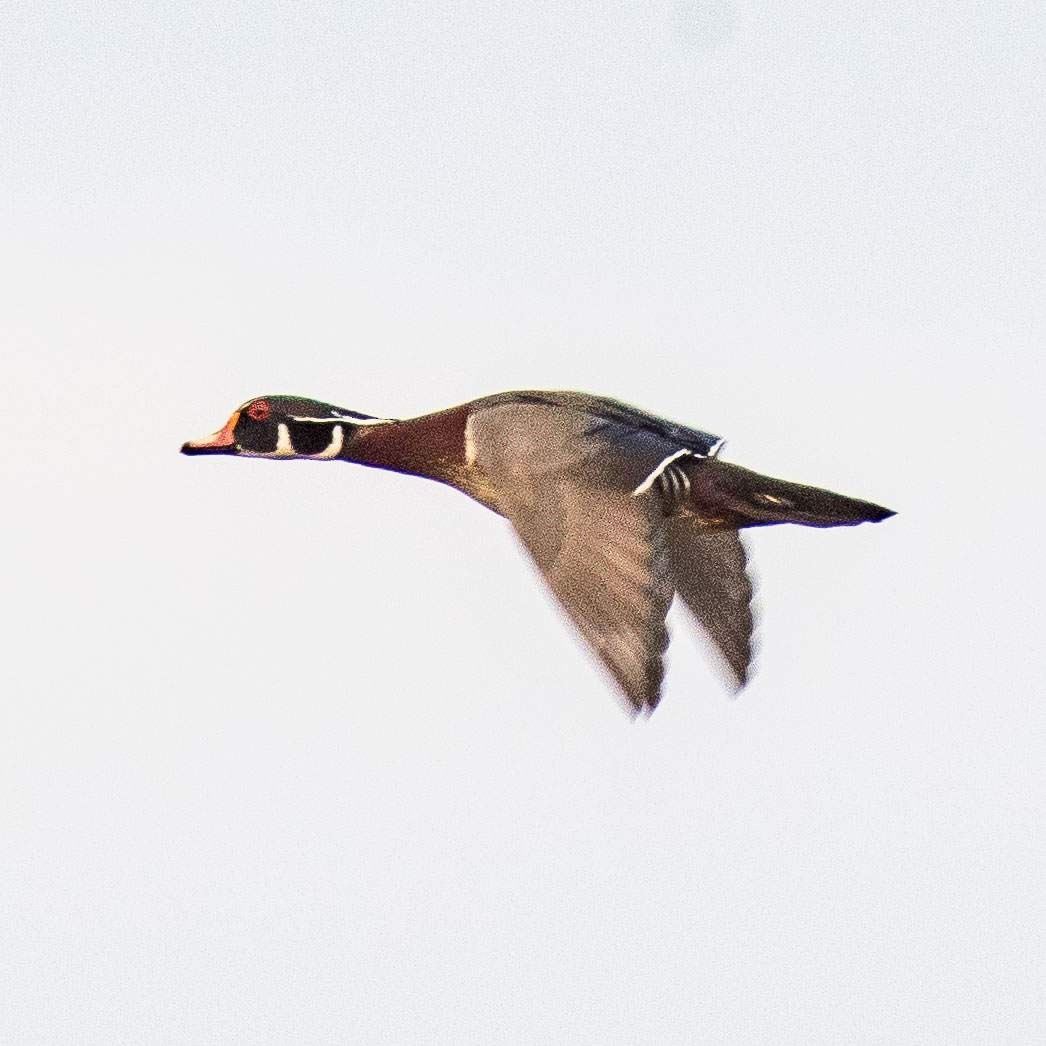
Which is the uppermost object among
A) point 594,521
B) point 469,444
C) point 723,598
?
point 469,444

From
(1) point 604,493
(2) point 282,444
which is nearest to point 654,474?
(1) point 604,493

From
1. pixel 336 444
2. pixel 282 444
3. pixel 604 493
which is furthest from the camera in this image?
pixel 282 444

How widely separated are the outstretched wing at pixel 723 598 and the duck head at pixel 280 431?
200 centimetres

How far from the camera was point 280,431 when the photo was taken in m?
15.2

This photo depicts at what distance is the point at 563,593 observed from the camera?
1234 cm

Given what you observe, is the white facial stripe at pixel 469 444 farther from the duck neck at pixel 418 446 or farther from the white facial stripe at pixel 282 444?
the white facial stripe at pixel 282 444

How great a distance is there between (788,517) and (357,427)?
2583 mm

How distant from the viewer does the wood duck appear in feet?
40.4

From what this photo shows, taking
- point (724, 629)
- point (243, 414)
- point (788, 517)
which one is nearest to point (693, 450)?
point (788, 517)

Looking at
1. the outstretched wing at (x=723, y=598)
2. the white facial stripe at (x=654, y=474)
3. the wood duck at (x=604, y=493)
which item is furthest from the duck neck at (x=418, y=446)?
the outstretched wing at (x=723, y=598)

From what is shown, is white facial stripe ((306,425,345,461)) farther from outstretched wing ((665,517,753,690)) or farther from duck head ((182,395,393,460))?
outstretched wing ((665,517,753,690))

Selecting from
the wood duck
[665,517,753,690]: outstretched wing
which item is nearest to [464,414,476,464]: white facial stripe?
the wood duck

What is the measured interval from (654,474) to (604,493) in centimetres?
46

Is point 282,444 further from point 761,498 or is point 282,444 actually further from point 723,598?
point 761,498
